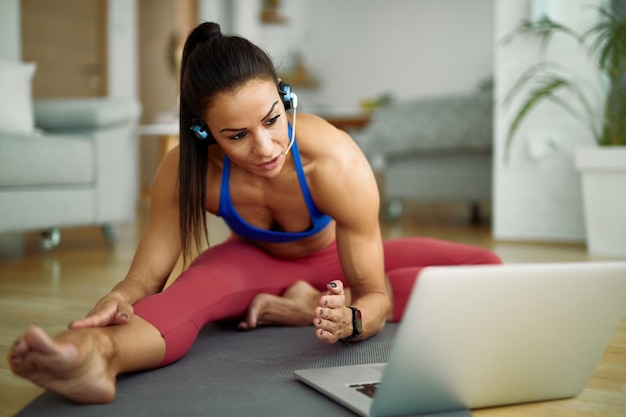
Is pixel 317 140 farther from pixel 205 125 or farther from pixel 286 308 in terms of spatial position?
pixel 286 308

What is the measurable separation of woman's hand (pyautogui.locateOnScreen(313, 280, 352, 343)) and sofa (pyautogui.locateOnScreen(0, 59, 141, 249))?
2090mm

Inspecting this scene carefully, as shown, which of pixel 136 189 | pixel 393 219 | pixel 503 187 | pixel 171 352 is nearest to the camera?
pixel 171 352

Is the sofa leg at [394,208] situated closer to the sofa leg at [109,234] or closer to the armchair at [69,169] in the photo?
the armchair at [69,169]

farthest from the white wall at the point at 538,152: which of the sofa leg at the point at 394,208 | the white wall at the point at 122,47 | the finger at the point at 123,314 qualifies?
the white wall at the point at 122,47

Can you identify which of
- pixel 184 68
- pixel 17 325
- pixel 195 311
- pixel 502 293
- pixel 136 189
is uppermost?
pixel 184 68

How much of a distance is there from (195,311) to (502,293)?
2.16 ft

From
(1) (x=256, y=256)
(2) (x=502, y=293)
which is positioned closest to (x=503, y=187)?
(1) (x=256, y=256)

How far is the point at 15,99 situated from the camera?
11.0 ft

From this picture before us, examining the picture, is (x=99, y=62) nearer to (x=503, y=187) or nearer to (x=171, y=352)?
(x=503, y=187)

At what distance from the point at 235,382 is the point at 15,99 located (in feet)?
8.34

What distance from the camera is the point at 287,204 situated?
1608 millimetres

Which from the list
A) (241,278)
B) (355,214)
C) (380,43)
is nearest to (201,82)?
(355,214)

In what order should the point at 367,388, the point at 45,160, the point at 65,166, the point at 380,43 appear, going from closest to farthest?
the point at 367,388 → the point at 45,160 → the point at 65,166 → the point at 380,43

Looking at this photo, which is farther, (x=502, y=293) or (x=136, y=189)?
(x=136, y=189)
